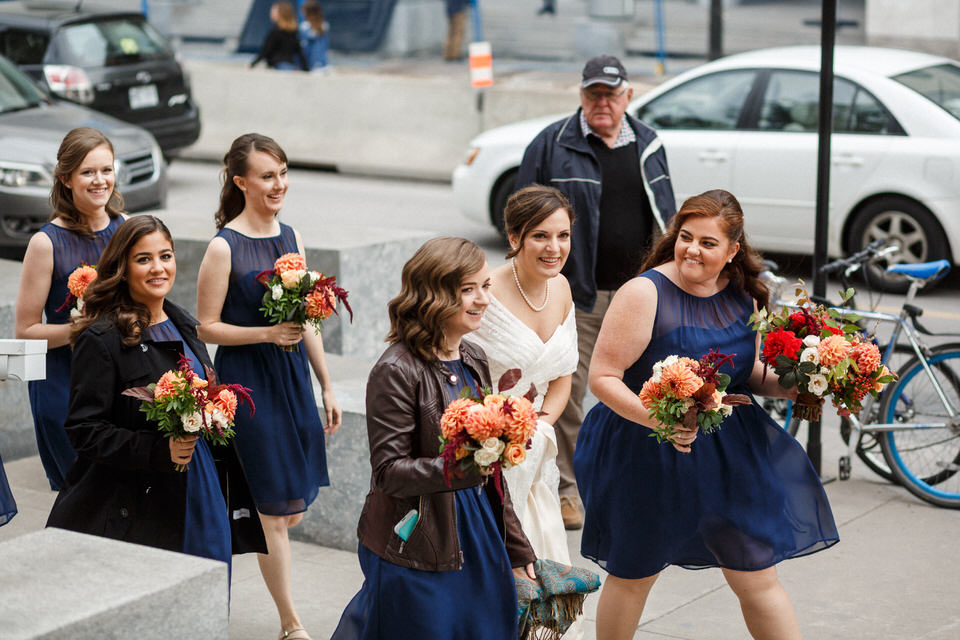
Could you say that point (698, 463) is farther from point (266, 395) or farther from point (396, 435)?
point (266, 395)

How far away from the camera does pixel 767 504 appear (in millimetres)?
4742

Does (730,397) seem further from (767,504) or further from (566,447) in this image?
(566,447)

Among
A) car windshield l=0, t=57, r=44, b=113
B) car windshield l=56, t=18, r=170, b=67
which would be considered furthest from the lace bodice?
car windshield l=56, t=18, r=170, b=67

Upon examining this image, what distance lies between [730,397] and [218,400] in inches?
63.1

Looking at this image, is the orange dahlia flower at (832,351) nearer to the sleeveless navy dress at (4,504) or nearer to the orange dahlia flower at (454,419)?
the orange dahlia flower at (454,419)

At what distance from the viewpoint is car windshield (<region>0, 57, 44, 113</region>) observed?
40.9 feet

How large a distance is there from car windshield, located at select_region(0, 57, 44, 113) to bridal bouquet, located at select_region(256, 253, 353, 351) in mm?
8084

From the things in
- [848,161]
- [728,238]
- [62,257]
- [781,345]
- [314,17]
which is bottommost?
[848,161]

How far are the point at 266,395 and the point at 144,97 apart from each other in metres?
11.6

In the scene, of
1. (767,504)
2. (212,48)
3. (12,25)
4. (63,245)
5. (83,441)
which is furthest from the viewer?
(212,48)

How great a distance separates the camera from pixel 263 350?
5352mm

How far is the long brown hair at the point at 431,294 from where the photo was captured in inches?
154

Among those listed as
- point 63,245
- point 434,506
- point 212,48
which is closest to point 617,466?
point 434,506

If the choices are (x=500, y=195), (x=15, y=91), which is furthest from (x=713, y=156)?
(x=15, y=91)
